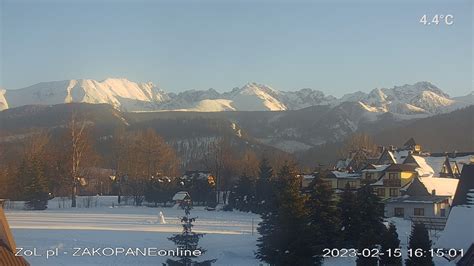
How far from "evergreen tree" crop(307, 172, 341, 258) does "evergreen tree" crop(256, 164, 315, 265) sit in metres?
0.27

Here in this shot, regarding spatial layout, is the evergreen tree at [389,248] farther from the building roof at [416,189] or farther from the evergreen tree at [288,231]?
the building roof at [416,189]

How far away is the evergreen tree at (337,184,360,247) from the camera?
8.86m

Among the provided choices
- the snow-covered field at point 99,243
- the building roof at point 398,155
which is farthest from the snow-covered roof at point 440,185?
the building roof at point 398,155

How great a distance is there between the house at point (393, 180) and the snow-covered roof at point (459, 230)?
10161mm

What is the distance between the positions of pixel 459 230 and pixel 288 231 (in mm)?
2034

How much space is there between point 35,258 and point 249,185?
18.0 m

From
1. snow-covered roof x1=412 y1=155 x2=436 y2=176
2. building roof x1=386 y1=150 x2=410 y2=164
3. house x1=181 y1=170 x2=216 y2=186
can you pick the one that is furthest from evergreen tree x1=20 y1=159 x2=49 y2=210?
house x1=181 y1=170 x2=216 y2=186

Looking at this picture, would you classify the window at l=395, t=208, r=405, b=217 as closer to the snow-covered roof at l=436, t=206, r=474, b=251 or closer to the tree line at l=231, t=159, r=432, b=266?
the tree line at l=231, t=159, r=432, b=266

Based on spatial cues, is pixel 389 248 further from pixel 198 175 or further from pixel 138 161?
pixel 198 175

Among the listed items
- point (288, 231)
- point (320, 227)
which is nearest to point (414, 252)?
point (288, 231)

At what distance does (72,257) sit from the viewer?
238 inches

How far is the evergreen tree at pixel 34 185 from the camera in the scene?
1182cm

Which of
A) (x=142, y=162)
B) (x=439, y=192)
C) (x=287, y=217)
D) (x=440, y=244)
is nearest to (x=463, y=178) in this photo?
(x=440, y=244)

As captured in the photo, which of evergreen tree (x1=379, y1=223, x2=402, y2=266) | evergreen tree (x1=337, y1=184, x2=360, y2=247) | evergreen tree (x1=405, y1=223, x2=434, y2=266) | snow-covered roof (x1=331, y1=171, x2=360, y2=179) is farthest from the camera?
snow-covered roof (x1=331, y1=171, x2=360, y2=179)
